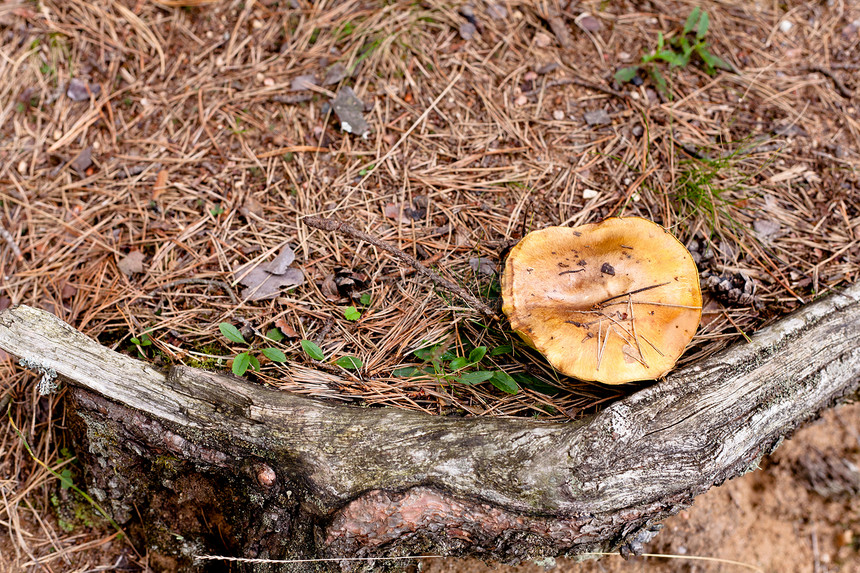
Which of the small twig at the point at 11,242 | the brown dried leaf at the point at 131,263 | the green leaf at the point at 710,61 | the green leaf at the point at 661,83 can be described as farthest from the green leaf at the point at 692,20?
the small twig at the point at 11,242

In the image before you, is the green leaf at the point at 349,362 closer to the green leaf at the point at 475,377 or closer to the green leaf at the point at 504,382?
the green leaf at the point at 475,377

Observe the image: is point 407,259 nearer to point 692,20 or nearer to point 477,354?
point 477,354

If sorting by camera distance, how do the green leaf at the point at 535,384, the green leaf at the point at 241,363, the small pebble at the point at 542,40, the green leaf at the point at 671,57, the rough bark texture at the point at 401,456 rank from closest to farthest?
the rough bark texture at the point at 401,456 < the green leaf at the point at 241,363 < the green leaf at the point at 535,384 < the green leaf at the point at 671,57 < the small pebble at the point at 542,40

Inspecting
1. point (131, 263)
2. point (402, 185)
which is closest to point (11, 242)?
point (131, 263)

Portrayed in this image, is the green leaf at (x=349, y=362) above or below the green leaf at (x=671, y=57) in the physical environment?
below

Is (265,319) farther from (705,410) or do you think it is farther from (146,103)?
(705,410)

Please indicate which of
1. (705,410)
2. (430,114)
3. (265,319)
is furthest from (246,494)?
(430,114)
